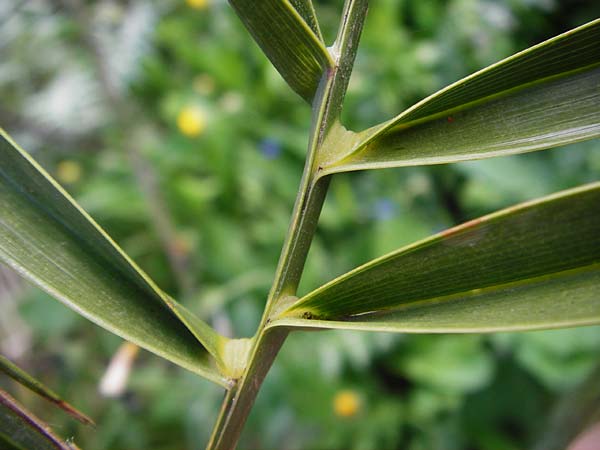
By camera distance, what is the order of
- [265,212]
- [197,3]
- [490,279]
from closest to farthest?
[490,279]
[265,212]
[197,3]

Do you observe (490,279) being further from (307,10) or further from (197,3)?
(197,3)

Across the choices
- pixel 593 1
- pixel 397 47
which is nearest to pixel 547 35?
pixel 593 1

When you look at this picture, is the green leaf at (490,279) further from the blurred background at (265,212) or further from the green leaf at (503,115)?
the blurred background at (265,212)

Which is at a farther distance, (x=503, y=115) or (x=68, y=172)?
(x=68, y=172)

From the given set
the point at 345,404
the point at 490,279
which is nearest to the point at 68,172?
the point at 345,404

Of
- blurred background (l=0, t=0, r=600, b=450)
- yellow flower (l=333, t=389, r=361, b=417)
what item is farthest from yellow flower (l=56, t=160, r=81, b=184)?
yellow flower (l=333, t=389, r=361, b=417)

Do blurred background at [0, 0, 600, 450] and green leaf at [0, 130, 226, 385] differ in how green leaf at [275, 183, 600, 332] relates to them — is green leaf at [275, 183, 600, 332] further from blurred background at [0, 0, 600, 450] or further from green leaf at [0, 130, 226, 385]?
blurred background at [0, 0, 600, 450]

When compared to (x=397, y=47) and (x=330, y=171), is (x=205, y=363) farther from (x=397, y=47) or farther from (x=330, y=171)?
(x=397, y=47)
